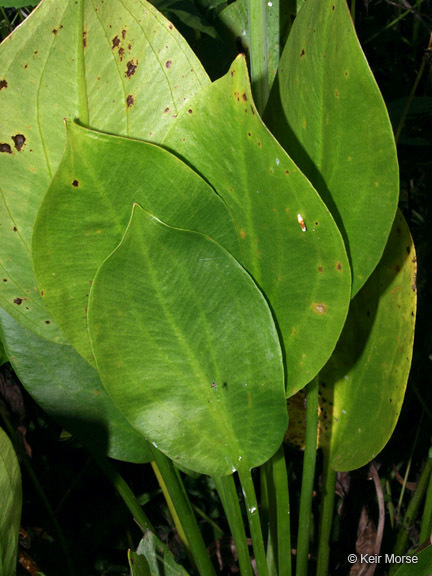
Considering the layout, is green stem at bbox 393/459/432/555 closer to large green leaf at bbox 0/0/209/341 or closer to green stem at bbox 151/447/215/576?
green stem at bbox 151/447/215/576

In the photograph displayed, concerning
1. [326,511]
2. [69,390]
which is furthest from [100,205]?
[326,511]

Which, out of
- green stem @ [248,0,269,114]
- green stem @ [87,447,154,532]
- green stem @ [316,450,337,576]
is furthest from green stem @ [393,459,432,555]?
green stem @ [248,0,269,114]

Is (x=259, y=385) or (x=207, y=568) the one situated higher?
(x=259, y=385)

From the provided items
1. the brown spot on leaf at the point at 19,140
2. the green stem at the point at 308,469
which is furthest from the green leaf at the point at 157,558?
the brown spot on leaf at the point at 19,140

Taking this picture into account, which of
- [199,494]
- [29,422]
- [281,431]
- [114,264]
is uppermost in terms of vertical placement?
[114,264]

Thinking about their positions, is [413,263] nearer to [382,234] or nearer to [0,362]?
[382,234]

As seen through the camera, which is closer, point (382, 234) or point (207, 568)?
point (382, 234)

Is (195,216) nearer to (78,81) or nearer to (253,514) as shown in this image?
(78,81)

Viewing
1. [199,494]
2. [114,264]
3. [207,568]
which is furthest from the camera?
[199,494]

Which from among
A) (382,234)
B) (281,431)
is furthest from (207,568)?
(382,234)
